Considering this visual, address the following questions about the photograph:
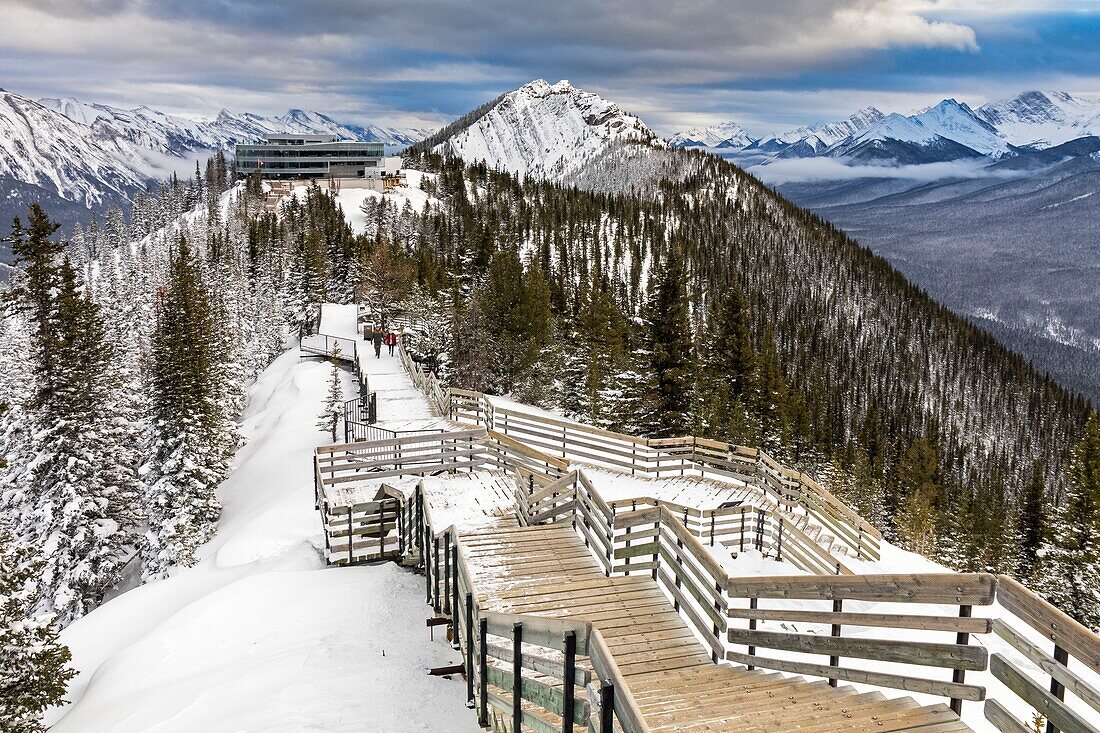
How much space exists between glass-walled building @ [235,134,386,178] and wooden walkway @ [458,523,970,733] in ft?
485

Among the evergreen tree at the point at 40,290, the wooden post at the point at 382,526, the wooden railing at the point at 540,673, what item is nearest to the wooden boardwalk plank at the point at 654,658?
the wooden railing at the point at 540,673

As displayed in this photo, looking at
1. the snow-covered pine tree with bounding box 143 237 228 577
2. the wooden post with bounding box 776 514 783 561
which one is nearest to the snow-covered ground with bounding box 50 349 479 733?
the wooden post with bounding box 776 514 783 561

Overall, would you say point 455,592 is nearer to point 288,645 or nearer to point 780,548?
point 288,645

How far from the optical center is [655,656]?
8.27 metres

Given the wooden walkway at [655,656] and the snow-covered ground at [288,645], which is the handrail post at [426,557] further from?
the wooden walkway at [655,656]

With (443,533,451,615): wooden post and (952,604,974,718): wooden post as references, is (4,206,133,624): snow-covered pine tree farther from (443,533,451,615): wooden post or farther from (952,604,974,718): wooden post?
(952,604,974,718): wooden post

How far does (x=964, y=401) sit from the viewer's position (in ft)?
469

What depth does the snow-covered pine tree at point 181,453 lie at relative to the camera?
103 feet

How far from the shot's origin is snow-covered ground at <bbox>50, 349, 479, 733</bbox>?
30.4ft

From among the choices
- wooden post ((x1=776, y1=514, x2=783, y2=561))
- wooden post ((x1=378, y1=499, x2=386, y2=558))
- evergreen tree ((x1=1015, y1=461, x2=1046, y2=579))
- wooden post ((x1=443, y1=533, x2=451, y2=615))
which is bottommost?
evergreen tree ((x1=1015, y1=461, x2=1046, y2=579))

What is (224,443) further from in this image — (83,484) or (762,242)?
(762,242)

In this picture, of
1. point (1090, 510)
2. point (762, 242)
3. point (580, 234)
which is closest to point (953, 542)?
point (1090, 510)

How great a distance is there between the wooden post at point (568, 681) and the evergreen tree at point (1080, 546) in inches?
1222

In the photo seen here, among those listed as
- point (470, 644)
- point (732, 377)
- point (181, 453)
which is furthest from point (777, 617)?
point (181, 453)
